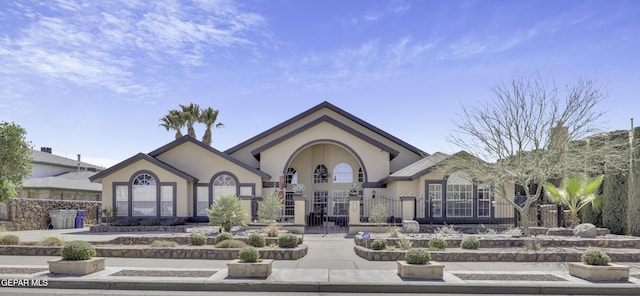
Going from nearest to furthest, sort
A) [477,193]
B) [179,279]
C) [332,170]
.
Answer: [179,279], [477,193], [332,170]

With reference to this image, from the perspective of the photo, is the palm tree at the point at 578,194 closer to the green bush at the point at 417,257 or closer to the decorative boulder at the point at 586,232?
the decorative boulder at the point at 586,232

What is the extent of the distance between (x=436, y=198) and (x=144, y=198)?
15.1 m

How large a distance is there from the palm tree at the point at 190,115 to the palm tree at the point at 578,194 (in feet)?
87.8

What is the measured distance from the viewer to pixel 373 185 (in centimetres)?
2803

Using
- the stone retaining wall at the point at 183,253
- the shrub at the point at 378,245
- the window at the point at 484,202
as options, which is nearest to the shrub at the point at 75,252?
the stone retaining wall at the point at 183,253

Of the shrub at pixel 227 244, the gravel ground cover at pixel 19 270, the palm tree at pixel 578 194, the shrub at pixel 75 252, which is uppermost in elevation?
the palm tree at pixel 578 194

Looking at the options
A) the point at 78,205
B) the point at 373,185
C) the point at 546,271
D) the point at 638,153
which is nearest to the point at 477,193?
the point at 373,185

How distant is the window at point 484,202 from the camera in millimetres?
25766

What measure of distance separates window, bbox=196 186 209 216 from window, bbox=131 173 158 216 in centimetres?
224

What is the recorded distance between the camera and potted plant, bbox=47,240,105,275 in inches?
448

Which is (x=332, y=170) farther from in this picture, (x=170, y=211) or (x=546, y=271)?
(x=546, y=271)

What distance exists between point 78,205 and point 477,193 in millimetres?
23227

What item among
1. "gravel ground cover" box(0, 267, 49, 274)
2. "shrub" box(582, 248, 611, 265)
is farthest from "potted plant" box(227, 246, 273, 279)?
"shrub" box(582, 248, 611, 265)

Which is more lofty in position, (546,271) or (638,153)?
(638,153)
